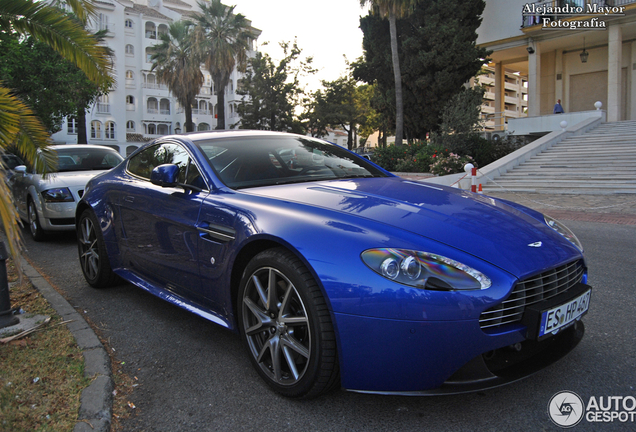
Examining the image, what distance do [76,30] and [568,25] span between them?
82.2 ft

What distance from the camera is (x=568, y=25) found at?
24.2 metres

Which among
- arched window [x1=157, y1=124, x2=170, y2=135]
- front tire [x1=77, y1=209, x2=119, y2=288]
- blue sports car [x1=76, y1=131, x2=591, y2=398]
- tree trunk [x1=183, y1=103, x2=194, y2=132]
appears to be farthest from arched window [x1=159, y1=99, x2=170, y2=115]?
blue sports car [x1=76, y1=131, x2=591, y2=398]

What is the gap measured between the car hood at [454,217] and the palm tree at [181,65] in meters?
31.8

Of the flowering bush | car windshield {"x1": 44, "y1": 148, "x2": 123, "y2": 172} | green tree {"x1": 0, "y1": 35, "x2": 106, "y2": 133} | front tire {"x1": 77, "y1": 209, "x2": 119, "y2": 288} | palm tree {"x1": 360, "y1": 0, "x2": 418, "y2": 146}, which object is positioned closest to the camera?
front tire {"x1": 77, "y1": 209, "x2": 119, "y2": 288}

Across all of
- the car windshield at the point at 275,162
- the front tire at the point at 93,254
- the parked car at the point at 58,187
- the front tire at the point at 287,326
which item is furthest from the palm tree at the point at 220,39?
the front tire at the point at 287,326

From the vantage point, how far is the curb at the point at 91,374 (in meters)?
2.24

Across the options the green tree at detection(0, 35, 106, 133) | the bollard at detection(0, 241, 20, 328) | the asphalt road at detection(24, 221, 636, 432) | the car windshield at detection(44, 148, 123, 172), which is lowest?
the asphalt road at detection(24, 221, 636, 432)

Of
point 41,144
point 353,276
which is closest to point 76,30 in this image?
point 41,144

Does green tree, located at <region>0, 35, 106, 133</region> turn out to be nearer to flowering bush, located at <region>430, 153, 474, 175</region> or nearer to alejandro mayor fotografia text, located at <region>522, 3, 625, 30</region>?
flowering bush, located at <region>430, 153, 474, 175</region>

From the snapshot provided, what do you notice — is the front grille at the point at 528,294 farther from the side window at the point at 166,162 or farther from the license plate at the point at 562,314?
the side window at the point at 166,162

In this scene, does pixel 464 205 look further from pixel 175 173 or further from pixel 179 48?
pixel 179 48

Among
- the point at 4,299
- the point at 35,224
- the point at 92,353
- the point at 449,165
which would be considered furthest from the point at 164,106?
the point at 92,353

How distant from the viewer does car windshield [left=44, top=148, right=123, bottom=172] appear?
25.4 ft

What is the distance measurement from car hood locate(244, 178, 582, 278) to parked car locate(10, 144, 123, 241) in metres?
4.80
